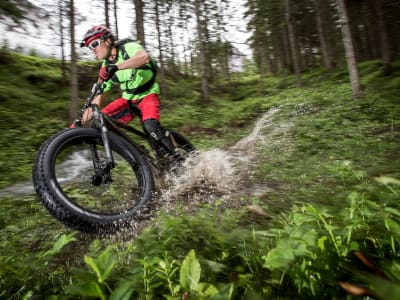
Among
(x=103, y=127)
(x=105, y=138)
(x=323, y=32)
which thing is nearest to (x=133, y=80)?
(x=103, y=127)

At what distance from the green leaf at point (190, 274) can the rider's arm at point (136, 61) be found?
2842 millimetres

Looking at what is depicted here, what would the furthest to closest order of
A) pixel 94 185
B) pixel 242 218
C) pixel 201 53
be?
pixel 201 53, pixel 94 185, pixel 242 218

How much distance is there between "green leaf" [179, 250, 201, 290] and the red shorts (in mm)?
3116

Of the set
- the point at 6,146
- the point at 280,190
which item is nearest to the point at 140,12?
the point at 6,146

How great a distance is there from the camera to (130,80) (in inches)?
154

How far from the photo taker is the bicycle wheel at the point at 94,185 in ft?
7.97

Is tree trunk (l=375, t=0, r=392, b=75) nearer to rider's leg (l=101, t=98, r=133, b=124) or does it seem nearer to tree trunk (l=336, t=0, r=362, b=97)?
tree trunk (l=336, t=0, r=362, b=97)

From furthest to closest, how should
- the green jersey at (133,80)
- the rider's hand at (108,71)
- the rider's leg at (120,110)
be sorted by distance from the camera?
the rider's leg at (120,110), the green jersey at (133,80), the rider's hand at (108,71)

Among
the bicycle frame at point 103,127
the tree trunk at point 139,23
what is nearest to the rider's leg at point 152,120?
the bicycle frame at point 103,127

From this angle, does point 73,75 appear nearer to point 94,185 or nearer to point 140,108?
point 140,108

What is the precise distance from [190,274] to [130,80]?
3.42m

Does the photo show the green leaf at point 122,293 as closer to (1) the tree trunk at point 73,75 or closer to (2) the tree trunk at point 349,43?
(2) the tree trunk at point 349,43

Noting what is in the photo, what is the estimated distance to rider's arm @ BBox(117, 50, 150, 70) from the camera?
3.38m

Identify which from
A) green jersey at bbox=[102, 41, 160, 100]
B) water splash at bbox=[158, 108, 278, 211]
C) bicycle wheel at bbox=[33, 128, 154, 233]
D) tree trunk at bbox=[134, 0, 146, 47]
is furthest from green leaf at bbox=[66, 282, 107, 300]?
tree trunk at bbox=[134, 0, 146, 47]
